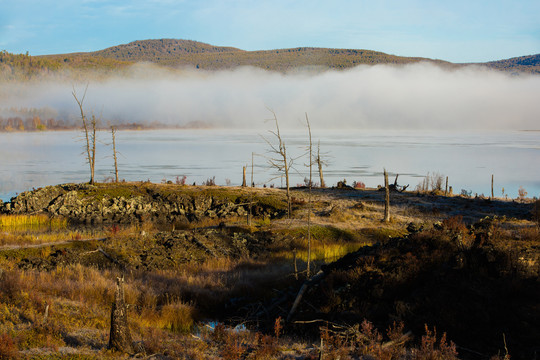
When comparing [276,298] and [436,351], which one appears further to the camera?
[276,298]

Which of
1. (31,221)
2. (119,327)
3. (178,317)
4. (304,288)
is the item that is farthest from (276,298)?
(31,221)

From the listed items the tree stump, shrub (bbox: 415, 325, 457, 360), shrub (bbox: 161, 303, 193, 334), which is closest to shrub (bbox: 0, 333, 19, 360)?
the tree stump

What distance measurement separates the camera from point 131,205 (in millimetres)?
31672

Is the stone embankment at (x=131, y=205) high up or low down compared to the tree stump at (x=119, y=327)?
down

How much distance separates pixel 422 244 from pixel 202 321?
6232mm

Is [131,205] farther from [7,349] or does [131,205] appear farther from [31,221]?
[7,349]

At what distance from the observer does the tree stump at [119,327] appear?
8.21 metres

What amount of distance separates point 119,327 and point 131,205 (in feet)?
80.2

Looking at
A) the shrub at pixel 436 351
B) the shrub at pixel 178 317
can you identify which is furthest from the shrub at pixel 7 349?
the shrub at pixel 436 351

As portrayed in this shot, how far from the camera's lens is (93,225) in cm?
2955

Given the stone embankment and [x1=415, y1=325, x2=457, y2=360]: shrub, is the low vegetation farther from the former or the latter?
the stone embankment

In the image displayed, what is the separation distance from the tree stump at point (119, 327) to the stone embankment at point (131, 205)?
68.7ft

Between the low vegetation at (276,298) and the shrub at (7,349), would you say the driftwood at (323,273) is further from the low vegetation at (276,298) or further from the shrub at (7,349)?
the shrub at (7,349)

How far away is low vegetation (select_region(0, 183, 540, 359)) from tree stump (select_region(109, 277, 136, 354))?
6.9 inches
